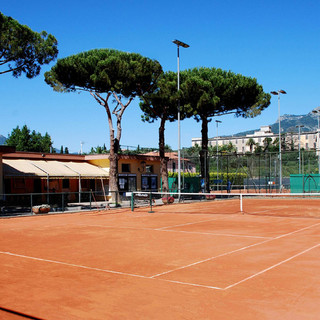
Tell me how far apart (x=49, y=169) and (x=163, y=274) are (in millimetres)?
25292

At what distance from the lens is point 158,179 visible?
141 ft

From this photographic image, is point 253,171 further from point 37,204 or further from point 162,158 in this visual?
point 37,204

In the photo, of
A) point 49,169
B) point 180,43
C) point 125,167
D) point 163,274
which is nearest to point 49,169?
point 49,169

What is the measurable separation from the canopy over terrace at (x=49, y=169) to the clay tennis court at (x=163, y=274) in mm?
15210

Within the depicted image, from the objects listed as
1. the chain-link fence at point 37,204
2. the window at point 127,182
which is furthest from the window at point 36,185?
the window at point 127,182

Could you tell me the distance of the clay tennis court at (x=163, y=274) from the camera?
604 cm

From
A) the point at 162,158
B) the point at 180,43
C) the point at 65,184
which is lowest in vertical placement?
the point at 65,184

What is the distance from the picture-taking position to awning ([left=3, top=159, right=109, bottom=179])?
29681mm

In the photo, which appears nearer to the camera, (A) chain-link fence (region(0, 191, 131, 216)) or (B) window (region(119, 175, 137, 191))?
(A) chain-link fence (region(0, 191, 131, 216))

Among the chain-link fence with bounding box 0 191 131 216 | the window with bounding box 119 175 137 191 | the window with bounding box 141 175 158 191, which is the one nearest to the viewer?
the chain-link fence with bounding box 0 191 131 216

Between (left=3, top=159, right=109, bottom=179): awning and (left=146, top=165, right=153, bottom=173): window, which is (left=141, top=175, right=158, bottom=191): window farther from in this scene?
(left=3, top=159, right=109, bottom=179): awning

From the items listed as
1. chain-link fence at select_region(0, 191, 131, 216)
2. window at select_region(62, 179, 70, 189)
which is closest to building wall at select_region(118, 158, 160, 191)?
window at select_region(62, 179, 70, 189)

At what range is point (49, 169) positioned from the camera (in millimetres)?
32156

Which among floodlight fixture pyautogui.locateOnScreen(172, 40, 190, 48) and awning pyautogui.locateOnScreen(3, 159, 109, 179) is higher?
floodlight fixture pyautogui.locateOnScreen(172, 40, 190, 48)
